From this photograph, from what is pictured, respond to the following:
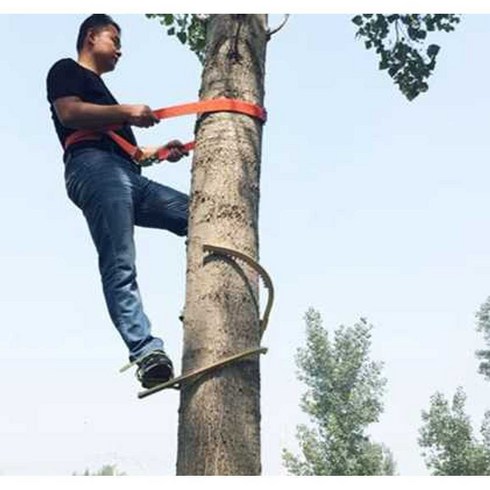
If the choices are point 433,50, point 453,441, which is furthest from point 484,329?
point 433,50

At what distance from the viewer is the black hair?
3.46m

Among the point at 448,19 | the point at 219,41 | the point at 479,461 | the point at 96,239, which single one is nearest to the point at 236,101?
the point at 219,41

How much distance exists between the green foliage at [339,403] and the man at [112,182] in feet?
104

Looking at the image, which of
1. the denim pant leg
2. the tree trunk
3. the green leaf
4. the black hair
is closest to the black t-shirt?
the denim pant leg

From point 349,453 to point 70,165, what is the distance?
3325 cm

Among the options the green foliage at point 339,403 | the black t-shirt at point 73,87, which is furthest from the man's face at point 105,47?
the green foliage at point 339,403

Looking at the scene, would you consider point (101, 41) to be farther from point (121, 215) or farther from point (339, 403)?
point (339, 403)

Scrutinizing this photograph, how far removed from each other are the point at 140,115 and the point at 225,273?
792 millimetres

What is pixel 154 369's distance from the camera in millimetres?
2535

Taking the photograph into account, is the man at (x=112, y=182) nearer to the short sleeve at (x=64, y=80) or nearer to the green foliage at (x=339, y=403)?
the short sleeve at (x=64, y=80)

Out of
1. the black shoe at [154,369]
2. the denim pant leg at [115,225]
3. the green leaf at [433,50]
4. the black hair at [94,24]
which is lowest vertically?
the black shoe at [154,369]

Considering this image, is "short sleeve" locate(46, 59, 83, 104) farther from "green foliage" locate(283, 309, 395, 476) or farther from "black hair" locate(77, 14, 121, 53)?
"green foliage" locate(283, 309, 395, 476)

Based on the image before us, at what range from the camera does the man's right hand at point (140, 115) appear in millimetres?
2912

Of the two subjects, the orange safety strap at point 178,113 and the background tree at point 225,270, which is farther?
the orange safety strap at point 178,113
